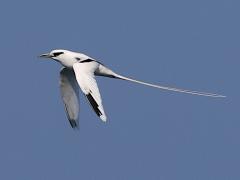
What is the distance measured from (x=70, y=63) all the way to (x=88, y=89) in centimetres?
386

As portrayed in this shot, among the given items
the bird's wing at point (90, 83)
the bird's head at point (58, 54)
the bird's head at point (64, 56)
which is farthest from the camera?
the bird's head at point (58, 54)

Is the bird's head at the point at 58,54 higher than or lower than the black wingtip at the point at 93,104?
higher

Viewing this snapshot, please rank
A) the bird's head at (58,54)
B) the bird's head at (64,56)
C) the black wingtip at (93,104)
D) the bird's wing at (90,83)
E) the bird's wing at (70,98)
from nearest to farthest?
the black wingtip at (93,104) < the bird's wing at (90,83) < the bird's head at (64,56) < the bird's head at (58,54) < the bird's wing at (70,98)

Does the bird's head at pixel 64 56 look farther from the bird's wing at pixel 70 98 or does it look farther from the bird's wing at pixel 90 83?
the bird's wing at pixel 70 98

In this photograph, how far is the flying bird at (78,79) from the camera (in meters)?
31.8

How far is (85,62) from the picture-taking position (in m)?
35.0

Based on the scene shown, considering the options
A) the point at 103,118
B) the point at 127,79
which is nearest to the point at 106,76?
the point at 127,79

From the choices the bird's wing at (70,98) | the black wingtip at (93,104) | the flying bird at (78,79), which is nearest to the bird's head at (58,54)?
the flying bird at (78,79)

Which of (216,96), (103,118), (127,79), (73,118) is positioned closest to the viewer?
(103,118)

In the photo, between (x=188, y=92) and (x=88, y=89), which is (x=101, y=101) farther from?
(x=188, y=92)

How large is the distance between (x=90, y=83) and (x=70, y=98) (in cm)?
570

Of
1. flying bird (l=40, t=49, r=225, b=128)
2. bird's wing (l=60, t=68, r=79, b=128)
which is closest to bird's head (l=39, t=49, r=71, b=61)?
flying bird (l=40, t=49, r=225, b=128)

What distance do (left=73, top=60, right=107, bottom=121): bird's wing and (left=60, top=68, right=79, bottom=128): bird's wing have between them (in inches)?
122

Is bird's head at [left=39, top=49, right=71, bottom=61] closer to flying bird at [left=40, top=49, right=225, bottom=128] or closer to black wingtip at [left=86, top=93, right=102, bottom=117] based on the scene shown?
flying bird at [left=40, top=49, right=225, bottom=128]
